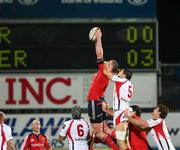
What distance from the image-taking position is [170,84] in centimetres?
1822

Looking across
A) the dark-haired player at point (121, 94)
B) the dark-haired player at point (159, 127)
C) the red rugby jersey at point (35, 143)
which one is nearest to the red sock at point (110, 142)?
the dark-haired player at point (121, 94)

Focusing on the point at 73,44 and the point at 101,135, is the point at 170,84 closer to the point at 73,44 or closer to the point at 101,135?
the point at 73,44

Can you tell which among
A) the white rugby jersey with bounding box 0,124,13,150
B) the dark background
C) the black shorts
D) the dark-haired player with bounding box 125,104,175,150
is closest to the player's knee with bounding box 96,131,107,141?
the black shorts

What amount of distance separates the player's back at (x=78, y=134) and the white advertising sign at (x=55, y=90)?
4.24 metres

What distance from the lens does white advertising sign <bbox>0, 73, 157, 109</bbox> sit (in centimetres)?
1738

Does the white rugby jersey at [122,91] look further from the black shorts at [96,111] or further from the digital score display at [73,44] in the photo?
the digital score display at [73,44]

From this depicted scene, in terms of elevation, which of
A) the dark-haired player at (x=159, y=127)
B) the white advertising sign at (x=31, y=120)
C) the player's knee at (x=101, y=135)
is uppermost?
the dark-haired player at (x=159, y=127)

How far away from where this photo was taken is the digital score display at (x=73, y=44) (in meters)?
17.1

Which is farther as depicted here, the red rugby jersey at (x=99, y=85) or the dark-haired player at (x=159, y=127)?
the red rugby jersey at (x=99, y=85)

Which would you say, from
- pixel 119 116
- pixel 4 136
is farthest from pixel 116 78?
pixel 4 136

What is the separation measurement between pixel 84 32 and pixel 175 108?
2.85 metres

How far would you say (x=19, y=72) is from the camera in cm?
1723

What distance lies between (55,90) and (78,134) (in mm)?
4450

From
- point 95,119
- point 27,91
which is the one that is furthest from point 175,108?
point 95,119
